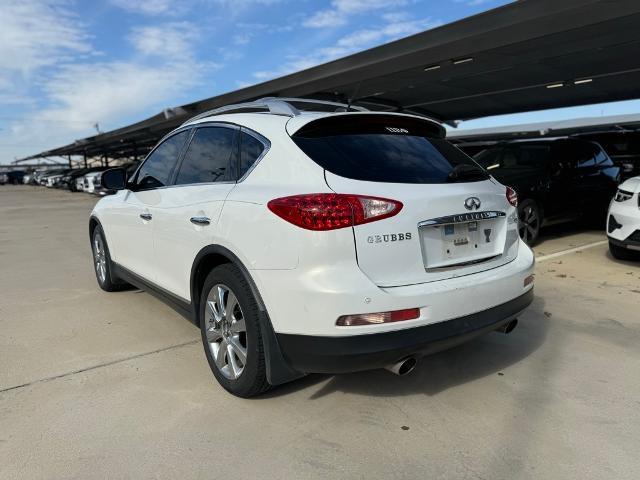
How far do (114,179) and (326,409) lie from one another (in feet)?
10.2

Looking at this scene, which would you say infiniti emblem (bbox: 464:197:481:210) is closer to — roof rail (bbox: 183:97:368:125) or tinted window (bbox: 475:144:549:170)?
roof rail (bbox: 183:97:368:125)

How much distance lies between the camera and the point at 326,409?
9.62 ft

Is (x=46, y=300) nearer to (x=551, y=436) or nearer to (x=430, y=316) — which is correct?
(x=430, y=316)

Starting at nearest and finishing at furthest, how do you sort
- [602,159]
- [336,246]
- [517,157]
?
[336,246] < [517,157] < [602,159]

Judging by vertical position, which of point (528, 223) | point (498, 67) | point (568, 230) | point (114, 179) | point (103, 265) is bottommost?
point (568, 230)

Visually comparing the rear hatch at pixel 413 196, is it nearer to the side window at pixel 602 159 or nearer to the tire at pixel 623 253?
the tire at pixel 623 253

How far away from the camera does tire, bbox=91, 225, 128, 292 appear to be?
5336mm

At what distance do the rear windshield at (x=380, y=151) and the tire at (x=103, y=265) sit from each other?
3.33 metres

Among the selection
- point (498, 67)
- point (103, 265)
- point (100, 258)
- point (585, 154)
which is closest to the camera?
point (103, 265)

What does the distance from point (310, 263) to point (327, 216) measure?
24 centimetres

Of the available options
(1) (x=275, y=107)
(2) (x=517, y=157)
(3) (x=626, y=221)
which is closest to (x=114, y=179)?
(1) (x=275, y=107)

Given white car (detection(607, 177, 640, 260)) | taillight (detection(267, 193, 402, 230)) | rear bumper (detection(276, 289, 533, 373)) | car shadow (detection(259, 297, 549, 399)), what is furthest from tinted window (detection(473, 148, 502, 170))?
taillight (detection(267, 193, 402, 230))

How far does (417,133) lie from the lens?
10.6 ft

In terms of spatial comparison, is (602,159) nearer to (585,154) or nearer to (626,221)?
(585,154)
